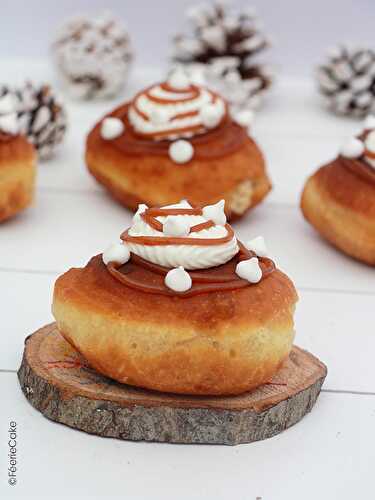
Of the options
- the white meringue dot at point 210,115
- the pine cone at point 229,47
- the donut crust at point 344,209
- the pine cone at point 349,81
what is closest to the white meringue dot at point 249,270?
the donut crust at point 344,209

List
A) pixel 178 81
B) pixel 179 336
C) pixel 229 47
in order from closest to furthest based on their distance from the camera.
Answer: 1. pixel 179 336
2. pixel 178 81
3. pixel 229 47

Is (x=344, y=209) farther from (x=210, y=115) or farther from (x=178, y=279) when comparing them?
(x=178, y=279)

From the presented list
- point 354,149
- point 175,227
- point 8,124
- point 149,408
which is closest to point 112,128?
point 8,124

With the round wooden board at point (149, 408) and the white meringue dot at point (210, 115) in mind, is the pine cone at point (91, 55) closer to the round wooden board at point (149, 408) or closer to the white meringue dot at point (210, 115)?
the white meringue dot at point (210, 115)

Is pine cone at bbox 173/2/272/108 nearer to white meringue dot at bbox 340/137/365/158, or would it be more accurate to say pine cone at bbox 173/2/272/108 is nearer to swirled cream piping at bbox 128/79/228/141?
swirled cream piping at bbox 128/79/228/141

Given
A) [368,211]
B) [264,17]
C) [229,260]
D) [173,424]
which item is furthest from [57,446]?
[264,17]

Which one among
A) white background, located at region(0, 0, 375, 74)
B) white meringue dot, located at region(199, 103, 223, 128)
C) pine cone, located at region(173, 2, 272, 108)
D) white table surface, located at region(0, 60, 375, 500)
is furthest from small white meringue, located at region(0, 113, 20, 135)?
white background, located at region(0, 0, 375, 74)
